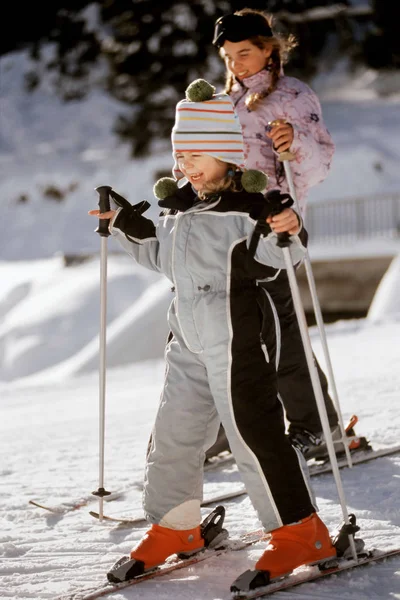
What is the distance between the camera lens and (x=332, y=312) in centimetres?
1435

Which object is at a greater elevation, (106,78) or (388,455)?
(106,78)

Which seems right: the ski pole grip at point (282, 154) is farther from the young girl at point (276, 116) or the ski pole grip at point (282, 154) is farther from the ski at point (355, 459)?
the ski at point (355, 459)

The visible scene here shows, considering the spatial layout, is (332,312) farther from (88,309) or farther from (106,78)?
(106,78)

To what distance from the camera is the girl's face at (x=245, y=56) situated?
11.0 feet

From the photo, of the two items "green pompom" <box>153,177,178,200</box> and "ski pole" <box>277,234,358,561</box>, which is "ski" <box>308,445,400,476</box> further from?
"green pompom" <box>153,177,178,200</box>

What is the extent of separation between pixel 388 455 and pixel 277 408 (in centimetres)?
141

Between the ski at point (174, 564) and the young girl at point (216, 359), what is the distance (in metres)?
0.03

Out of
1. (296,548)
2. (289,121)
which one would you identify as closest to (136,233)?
(289,121)

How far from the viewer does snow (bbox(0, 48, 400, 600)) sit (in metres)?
2.67

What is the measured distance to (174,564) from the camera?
264cm

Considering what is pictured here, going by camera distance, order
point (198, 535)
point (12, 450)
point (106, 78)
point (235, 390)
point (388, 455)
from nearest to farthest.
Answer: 1. point (235, 390)
2. point (198, 535)
3. point (388, 455)
4. point (12, 450)
5. point (106, 78)

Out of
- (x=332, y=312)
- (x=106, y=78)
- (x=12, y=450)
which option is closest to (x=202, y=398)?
(x=12, y=450)

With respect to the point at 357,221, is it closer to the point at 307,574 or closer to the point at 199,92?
the point at 199,92

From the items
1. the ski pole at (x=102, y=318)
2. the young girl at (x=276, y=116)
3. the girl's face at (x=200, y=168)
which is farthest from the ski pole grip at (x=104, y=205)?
the young girl at (x=276, y=116)
